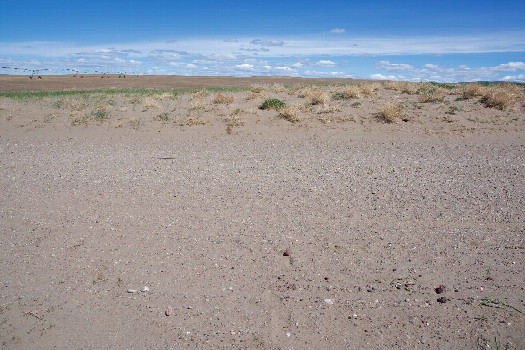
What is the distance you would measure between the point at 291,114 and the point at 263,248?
30.4ft

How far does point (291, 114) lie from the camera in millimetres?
13477

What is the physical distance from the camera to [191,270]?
439 cm

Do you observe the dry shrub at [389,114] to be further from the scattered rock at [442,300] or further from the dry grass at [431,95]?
the scattered rock at [442,300]

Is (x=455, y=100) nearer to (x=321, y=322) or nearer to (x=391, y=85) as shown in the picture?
(x=391, y=85)

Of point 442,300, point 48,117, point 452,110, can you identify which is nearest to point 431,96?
point 452,110

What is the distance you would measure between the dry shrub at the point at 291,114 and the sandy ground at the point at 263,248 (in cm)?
362

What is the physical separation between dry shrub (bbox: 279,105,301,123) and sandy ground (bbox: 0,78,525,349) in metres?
3.62

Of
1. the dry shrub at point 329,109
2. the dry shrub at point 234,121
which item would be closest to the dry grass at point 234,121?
the dry shrub at point 234,121

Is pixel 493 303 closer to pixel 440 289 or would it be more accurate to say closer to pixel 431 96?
pixel 440 289

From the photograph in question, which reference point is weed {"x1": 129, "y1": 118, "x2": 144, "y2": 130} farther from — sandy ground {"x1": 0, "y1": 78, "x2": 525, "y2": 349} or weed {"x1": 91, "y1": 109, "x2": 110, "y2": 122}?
sandy ground {"x1": 0, "y1": 78, "x2": 525, "y2": 349}

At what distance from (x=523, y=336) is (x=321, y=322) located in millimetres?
1784

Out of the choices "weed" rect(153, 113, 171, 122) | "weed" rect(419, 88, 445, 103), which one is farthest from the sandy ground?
"weed" rect(419, 88, 445, 103)

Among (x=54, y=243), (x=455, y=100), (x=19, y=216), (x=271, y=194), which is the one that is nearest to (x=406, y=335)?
(x=271, y=194)

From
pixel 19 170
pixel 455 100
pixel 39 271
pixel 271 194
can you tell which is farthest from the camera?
pixel 455 100
